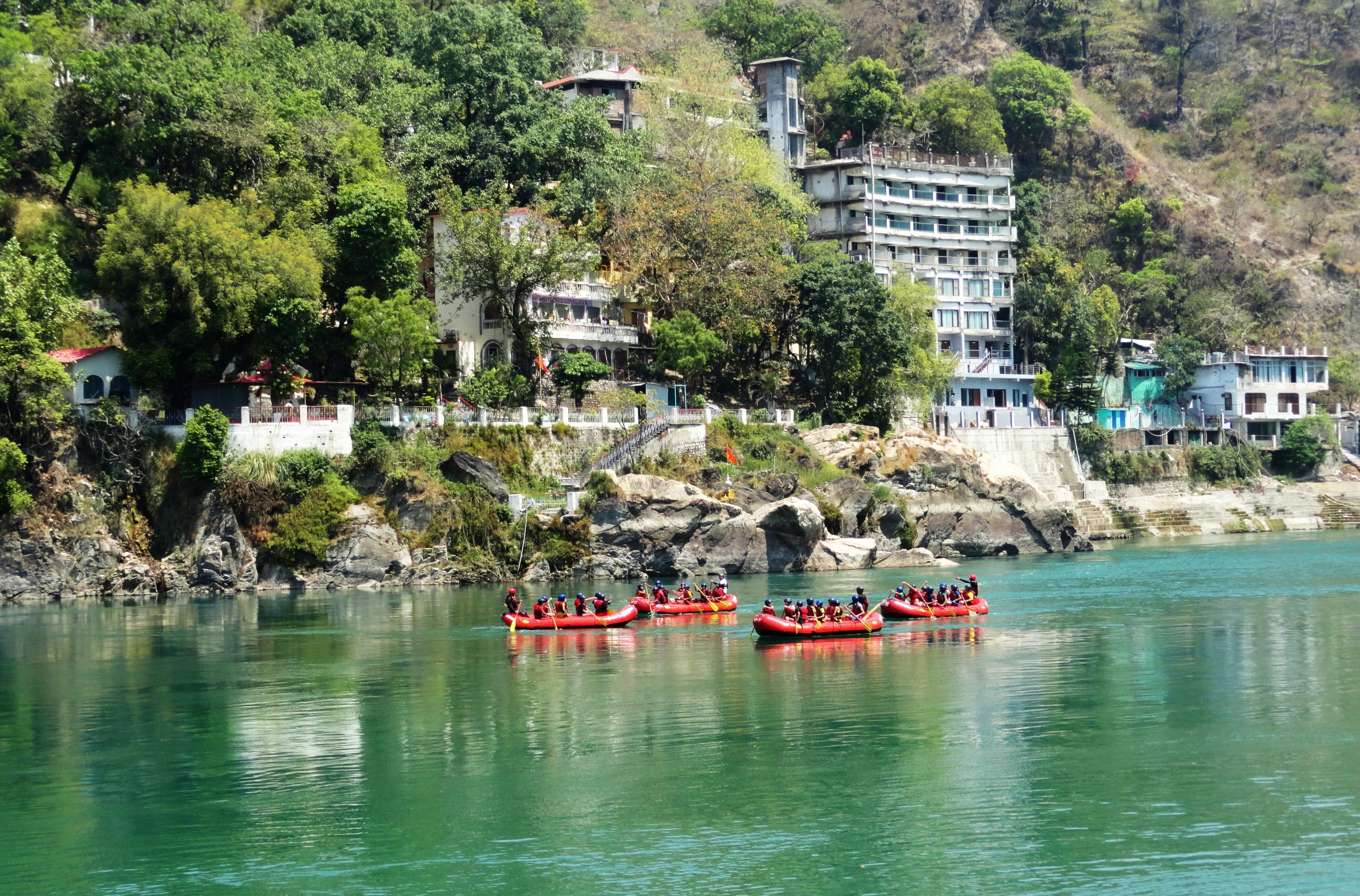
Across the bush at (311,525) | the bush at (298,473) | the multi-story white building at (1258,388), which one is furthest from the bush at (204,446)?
the multi-story white building at (1258,388)

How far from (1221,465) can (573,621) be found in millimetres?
59159

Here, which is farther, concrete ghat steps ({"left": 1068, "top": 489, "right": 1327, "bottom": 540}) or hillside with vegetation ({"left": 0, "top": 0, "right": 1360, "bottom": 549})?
concrete ghat steps ({"left": 1068, "top": 489, "right": 1327, "bottom": 540})

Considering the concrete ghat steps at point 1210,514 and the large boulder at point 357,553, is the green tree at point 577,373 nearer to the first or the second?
the large boulder at point 357,553

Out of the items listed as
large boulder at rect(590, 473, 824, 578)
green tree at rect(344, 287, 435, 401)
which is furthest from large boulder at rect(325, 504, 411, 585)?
large boulder at rect(590, 473, 824, 578)

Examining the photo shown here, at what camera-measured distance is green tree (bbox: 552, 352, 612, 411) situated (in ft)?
237

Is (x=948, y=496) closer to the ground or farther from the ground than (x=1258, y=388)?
closer to the ground

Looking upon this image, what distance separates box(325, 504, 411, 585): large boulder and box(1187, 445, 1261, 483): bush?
54296mm

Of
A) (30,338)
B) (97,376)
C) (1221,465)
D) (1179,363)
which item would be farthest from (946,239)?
(30,338)

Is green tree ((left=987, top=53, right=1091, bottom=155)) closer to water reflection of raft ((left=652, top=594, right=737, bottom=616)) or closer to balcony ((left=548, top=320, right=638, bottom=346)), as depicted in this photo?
balcony ((left=548, top=320, right=638, bottom=346))

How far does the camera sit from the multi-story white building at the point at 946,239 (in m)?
98.4

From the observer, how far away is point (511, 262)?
234 ft

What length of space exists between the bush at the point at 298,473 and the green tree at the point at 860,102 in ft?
181

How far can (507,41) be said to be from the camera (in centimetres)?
8906

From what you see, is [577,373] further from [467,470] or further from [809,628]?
[809,628]
